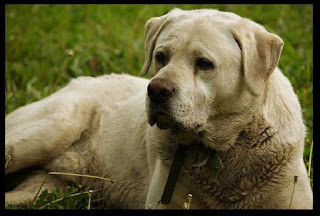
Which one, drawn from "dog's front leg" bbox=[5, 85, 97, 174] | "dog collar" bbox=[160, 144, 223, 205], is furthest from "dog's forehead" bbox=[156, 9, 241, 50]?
"dog's front leg" bbox=[5, 85, 97, 174]

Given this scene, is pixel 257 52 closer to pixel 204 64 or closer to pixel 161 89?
pixel 204 64

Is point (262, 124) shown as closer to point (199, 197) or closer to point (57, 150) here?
point (199, 197)

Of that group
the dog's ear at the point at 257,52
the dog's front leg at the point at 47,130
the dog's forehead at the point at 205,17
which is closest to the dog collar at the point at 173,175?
the dog's ear at the point at 257,52

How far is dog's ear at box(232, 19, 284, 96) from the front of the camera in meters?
4.38

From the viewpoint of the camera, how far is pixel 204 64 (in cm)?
437

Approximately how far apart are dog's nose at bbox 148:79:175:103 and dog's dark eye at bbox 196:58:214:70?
309 millimetres

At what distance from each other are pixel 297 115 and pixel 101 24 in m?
5.14

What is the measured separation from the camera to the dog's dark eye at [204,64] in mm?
4359

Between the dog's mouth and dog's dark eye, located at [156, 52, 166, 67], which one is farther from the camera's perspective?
dog's dark eye, located at [156, 52, 166, 67]

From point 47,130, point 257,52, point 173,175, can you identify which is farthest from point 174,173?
point 47,130

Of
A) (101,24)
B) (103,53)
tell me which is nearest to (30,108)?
(103,53)

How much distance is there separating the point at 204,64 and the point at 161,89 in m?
0.41

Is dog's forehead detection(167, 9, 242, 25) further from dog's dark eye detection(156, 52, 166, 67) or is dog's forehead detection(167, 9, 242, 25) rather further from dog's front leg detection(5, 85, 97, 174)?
dog's front leg detection(5, 85, 97, 174)
